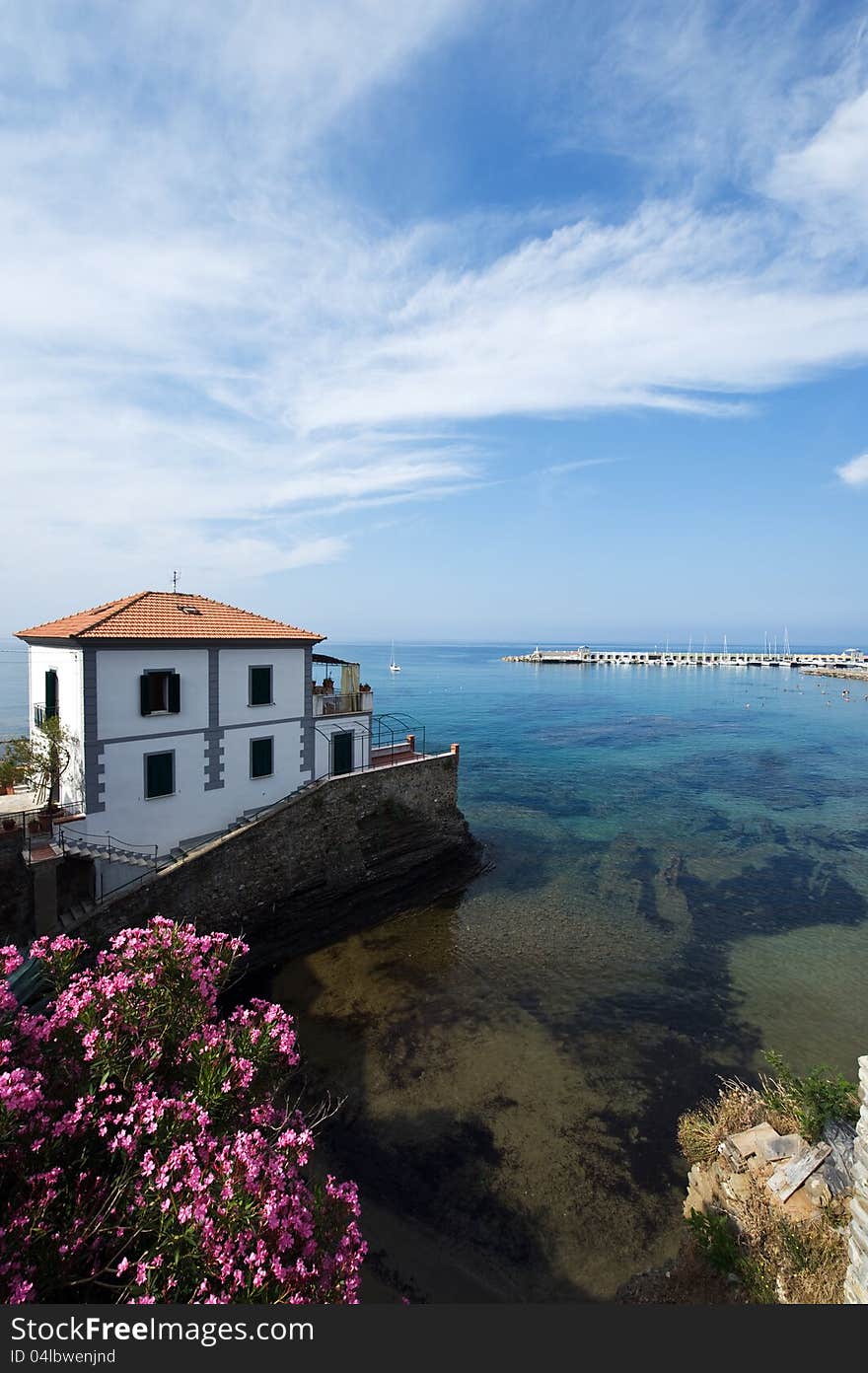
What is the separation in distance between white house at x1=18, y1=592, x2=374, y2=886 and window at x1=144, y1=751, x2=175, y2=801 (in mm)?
36

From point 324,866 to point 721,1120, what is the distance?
598 inches

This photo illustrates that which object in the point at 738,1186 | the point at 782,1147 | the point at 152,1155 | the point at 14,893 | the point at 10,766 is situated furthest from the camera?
the point at 10,766

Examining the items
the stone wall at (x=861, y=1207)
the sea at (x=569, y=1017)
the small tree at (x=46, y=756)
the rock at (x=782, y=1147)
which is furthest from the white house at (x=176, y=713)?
the stone wall at (x=861, y=1207)

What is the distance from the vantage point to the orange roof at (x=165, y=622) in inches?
766

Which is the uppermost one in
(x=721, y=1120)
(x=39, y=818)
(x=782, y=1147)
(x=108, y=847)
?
(x=39, y=818)

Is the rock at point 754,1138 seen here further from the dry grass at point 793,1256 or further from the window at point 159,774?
the window at point 159,774

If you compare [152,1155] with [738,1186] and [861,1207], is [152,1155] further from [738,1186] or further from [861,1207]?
[738,1186]

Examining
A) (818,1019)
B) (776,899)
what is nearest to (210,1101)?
(818,1019)

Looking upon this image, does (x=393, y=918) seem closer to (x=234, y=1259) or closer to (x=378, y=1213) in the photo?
(x=378, y=1213)

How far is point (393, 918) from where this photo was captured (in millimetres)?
23688

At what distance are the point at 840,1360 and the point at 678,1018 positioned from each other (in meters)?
14.8

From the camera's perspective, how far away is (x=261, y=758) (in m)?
23.1

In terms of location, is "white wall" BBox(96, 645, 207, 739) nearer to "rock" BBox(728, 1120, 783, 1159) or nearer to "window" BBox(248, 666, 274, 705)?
"window" BBox(248, 666, 274, 705)

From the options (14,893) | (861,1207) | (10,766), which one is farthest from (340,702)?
(861,1207)
